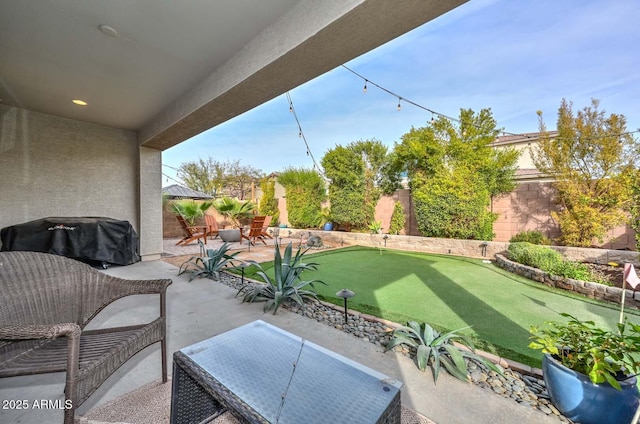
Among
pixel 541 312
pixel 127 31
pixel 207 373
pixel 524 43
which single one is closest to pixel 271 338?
pixel 207 373

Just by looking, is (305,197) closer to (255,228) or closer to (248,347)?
(255,228)

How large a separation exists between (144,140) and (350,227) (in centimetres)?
657

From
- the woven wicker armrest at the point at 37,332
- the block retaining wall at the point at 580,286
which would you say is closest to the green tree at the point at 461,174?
the block retaining wall at the point at 580,286

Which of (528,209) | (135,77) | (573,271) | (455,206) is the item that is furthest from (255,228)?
(528,209)

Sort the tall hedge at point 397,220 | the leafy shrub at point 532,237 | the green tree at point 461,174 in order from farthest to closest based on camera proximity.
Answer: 1. the tall hedge at point 397,220
2. the green tree at point 461,174
3. the leafy shrub at point 532,237

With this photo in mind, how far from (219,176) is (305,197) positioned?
12691 millimetres

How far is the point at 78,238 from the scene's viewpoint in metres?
4.62

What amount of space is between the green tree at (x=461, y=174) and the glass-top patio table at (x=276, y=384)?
664 centimetres

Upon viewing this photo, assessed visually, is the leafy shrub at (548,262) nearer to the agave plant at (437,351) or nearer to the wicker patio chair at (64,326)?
the agave plant at (437,351)

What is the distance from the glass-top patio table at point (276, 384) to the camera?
923 millimetres

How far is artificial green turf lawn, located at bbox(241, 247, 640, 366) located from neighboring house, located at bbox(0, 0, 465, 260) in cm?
273

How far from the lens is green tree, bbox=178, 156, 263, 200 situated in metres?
20.5

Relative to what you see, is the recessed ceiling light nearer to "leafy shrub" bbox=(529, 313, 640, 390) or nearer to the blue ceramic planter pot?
"leafy shrub" bbox=(529, 313, 640, 390)

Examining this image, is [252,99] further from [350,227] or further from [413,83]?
[350,227]
